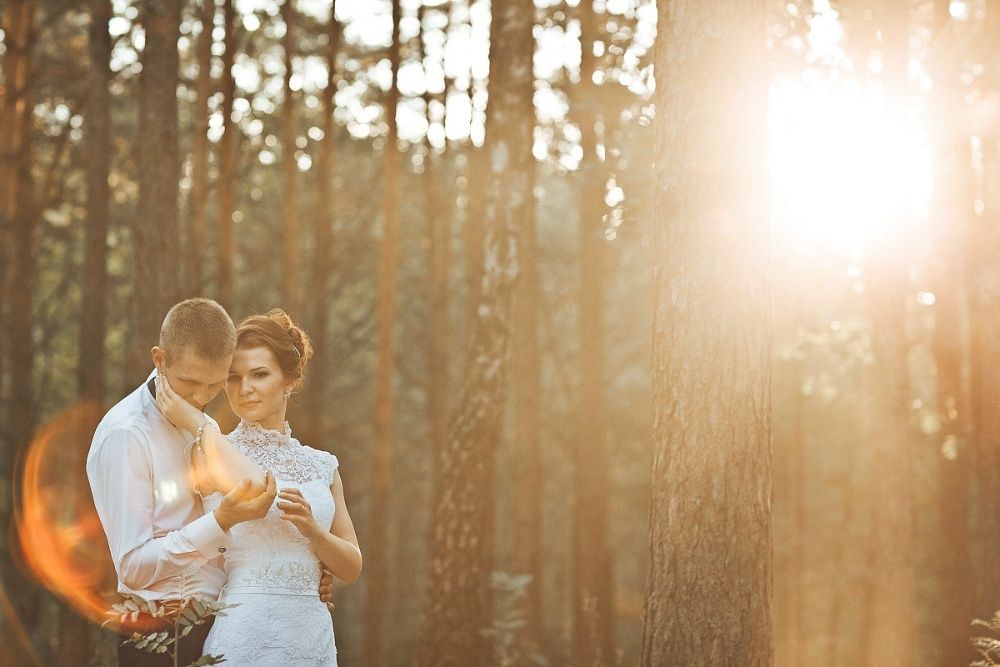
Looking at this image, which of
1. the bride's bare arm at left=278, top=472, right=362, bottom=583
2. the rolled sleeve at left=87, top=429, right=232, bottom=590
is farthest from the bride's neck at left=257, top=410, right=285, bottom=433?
the rolled sleeve at left=87, top=429, right=232, bottom=590

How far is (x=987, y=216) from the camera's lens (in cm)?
1638

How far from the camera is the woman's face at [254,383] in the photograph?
199 inches

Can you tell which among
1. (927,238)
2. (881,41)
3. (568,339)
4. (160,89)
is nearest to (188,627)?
(160,89)

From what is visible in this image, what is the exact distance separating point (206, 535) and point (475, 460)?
6127 millimetres

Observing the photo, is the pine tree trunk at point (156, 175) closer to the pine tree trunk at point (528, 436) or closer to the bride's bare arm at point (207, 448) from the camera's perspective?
the bride's bare arm at point (207, 448)

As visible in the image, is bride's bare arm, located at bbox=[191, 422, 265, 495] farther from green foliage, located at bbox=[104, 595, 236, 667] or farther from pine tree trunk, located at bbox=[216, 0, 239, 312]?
pine tree trunk, located at bbox=[216, 0, 239, 312]

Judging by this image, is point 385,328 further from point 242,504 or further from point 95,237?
point 242,504

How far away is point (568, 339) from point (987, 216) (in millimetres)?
20610

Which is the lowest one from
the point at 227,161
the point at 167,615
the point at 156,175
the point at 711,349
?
the point at 167,615

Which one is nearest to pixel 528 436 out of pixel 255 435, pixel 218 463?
pixel 255 435

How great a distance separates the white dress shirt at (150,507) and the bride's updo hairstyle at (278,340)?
20.9 inches

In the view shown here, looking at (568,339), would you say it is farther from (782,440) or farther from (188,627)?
(188,627)

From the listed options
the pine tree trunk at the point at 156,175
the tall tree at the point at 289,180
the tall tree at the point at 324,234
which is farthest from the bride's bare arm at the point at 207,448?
the tall tree at the point at 324,234

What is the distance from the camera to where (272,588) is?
4.89 metres
